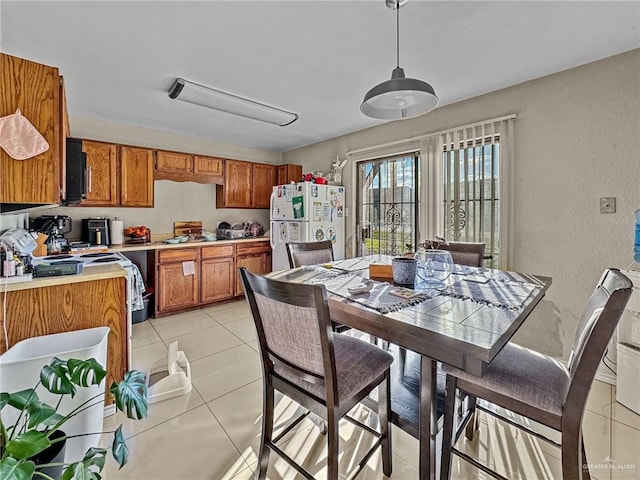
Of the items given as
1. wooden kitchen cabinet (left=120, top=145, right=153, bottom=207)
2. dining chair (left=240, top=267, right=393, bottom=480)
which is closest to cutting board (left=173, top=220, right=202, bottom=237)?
wooden kitchen cabinet (left=120, top=145, right=153, bottom=207)

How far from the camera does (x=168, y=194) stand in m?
4.29

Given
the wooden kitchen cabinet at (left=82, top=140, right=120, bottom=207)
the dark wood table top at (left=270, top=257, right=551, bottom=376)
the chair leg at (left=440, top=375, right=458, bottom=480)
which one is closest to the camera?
the dark wood table top at (left=270, top=257, right=551, bottom=376)

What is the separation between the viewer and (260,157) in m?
5.22

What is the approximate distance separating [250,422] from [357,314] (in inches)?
46.7

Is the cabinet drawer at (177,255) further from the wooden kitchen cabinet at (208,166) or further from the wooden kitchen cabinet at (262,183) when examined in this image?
the wooden kitchen cabinet at (262,183)

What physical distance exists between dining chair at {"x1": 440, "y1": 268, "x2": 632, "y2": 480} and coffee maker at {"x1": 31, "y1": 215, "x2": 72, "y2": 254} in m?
3.73

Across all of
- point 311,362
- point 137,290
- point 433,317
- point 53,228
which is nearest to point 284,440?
point 311,362

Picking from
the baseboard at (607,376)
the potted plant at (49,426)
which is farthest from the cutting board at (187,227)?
the baseboard at (607,376)

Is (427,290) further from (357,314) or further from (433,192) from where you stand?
(433,192)

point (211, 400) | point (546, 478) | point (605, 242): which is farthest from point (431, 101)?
point (211, 400)

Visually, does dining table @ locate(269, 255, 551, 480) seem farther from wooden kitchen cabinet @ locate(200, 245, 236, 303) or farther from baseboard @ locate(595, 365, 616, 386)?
wooden kitchen cabinet @ locate(200, 245, 236, 303)

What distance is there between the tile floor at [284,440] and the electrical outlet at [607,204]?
1.30 m

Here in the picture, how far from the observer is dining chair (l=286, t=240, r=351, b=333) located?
239 cm

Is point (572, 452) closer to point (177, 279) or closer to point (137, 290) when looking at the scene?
point (137, 290)
